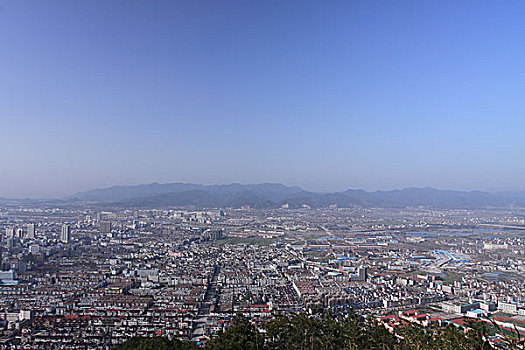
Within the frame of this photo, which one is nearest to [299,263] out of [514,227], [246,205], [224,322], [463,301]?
[463,301]

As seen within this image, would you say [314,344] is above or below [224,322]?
above

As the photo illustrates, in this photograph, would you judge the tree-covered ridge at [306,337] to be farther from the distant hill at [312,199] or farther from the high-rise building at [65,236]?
the distant hill at [312,199]

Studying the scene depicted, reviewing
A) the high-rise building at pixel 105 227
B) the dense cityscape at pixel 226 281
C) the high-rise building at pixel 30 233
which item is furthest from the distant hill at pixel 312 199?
the dense cityscape at pixel 226 281

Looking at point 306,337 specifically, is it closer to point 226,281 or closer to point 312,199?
point 226,281

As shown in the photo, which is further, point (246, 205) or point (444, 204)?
point (444, 204)

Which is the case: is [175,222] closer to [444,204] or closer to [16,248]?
[16,248]

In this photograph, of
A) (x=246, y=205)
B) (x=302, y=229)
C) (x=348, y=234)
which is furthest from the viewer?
(x=246, y=205)

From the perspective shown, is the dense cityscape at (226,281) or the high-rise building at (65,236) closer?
the dense cityscape at (226,281)

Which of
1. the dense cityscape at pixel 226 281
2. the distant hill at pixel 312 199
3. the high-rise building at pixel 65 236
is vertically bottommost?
the dense cityscape at pixel 226 281
